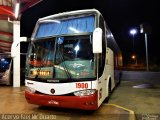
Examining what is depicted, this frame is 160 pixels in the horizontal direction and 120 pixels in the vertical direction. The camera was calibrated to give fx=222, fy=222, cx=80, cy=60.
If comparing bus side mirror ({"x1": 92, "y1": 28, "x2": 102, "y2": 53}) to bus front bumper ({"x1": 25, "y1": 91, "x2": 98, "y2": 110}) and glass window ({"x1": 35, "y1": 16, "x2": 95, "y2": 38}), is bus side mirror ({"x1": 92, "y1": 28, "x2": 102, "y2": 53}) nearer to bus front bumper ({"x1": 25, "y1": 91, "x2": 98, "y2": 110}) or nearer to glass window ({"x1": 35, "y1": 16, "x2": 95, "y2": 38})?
glass window ({"x1": 35, "y1": 16, "x2": 95, "y2": 38})

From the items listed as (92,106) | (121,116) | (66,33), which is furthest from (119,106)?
(66,33)

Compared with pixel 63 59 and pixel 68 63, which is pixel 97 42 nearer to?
pixel 68 63

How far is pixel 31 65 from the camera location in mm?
7109

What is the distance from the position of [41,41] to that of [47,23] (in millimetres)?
809

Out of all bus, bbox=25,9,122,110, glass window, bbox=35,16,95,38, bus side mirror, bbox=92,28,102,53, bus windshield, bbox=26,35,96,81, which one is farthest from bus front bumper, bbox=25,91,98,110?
glass window, bbox=35,16,95,38

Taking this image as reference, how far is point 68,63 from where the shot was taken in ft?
21.5

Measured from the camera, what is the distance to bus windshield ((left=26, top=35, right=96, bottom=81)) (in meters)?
6.43

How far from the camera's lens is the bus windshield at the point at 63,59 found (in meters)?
6.43

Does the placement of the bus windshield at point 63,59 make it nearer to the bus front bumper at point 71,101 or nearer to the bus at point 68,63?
the bus at point 68,63

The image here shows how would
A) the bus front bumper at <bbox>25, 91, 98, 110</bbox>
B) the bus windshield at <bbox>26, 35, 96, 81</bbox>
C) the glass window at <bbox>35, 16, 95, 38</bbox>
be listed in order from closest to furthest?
1. the bus front bumper at <bbox>25, 91, 98, 110</bbox>
2. the bus windshield at <bbox>26, 35, 96, 81</bbox>
3. the glass window at <bbox>35, 16, 95, 38</bbox>

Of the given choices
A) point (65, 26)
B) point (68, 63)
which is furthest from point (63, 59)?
point (65, 26)

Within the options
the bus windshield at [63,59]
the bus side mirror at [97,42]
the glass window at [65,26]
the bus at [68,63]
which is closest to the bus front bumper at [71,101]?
the bus at [68,63]

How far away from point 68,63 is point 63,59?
209mm

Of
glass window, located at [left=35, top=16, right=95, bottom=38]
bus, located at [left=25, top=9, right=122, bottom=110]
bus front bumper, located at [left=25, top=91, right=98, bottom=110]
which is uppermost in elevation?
glass window, located at [left=35, top=16, right=95, bottom=38]
